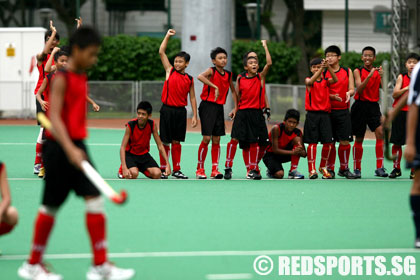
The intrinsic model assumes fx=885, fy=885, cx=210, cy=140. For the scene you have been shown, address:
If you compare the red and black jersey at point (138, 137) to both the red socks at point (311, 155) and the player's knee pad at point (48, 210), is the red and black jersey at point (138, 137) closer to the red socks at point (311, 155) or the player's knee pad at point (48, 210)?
the red socks at point (311, 155)

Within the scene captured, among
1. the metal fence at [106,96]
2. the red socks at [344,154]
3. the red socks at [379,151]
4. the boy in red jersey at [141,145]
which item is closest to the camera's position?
the boy in red jersey at [141,145]

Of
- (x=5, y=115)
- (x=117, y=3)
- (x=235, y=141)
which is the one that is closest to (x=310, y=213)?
(x=235, y=141)

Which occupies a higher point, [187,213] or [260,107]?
[260,107]

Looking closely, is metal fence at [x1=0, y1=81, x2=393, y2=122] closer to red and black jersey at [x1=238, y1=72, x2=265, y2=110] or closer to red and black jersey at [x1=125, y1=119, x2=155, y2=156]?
red and black jersey at [x1=238, y1=72, x2=265, y2=110]

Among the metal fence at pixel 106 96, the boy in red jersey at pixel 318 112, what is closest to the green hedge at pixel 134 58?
the metal fence at pixel 106 96

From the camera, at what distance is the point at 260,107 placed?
42.0ft

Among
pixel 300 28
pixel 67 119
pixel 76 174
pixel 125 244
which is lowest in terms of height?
pixel 125 244

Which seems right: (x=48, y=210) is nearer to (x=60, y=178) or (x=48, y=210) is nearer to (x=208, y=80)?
(x=60, y=178)

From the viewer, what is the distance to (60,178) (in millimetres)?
6328

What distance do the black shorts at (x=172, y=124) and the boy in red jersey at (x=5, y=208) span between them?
5.60 metres

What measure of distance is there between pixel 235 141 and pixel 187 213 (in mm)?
3381

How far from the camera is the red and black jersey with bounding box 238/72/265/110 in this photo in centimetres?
1268

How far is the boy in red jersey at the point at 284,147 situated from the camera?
1276cm

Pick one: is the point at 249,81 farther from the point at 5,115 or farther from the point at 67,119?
the point at 5,115
